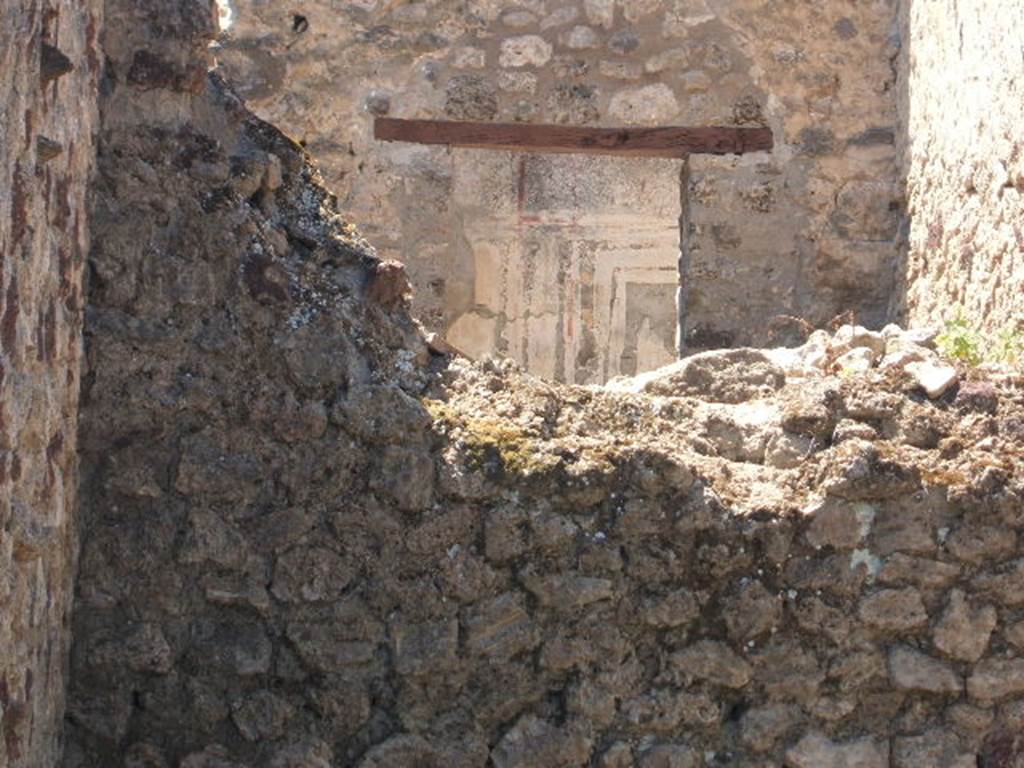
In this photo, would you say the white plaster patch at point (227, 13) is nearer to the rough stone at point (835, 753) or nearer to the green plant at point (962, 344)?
the green plant at point (962, 344)

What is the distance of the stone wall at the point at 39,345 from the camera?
10.4 feet

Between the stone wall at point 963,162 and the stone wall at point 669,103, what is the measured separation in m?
0.21

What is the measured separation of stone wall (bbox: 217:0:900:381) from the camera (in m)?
6.52

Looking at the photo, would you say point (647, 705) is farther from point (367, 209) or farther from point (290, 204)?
point (367, 209)

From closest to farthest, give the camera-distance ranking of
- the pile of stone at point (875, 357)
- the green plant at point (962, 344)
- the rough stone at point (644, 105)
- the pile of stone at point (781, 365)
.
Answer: the pile of stone at point (875, 357) < the pile of stone at point (781, 365) < the green plant at point (962, 344) < the rough stone at point (644, 105)

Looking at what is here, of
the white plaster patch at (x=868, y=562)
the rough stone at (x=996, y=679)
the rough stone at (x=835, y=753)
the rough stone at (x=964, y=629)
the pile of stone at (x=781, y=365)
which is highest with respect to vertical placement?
the pile of stone at (x=781, y=365)


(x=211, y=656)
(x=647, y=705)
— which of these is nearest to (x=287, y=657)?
(x=211, y=656)

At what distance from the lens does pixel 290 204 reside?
4.07 metres

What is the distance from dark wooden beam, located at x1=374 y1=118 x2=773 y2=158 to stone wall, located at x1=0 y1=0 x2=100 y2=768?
3120 mm

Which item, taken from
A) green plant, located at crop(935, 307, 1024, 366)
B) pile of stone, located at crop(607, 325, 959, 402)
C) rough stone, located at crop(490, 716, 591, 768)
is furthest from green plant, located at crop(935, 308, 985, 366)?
rough stone, located at crop(490, 716, 591, 768)

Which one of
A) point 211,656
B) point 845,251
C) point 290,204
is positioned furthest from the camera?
point 845,251

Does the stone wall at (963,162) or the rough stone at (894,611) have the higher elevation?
the stone wall at (963,162)

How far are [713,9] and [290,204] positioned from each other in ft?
9.52

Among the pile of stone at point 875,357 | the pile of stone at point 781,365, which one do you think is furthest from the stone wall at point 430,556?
the pile of stone at point 781,365
